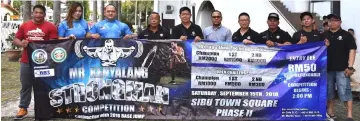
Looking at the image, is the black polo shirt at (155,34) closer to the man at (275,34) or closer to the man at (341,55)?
the man at (275,34)

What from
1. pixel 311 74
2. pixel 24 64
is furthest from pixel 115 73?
pixel 311 74

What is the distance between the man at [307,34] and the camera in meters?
6.45

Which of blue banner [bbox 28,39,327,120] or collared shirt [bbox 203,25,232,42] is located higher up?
collared shirt [bbox 203,25,232,42]

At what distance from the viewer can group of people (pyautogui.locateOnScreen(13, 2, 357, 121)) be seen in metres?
6.34

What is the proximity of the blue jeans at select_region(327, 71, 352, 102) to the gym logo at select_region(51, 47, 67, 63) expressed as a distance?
4.15 metres

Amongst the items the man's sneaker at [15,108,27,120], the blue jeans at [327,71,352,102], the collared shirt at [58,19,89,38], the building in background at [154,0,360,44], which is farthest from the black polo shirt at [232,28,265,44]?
the building in background at [154,0,360,44]

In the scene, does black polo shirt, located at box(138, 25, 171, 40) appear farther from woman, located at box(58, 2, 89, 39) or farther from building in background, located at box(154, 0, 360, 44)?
building in background, located at box(154, 0, 360, 44)

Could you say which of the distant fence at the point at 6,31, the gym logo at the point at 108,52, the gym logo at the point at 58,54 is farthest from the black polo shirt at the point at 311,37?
the distant fence at the point at 6,31

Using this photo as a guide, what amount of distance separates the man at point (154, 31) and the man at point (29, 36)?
4.67 ft

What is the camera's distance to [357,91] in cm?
872

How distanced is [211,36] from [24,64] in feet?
9.78

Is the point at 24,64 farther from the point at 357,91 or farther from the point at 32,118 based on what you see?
the point at 357,91

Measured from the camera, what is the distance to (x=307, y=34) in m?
6.56

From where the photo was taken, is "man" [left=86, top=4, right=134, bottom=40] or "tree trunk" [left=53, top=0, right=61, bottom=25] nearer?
"man" [left=86, top=4, right=134, bottom=40]
